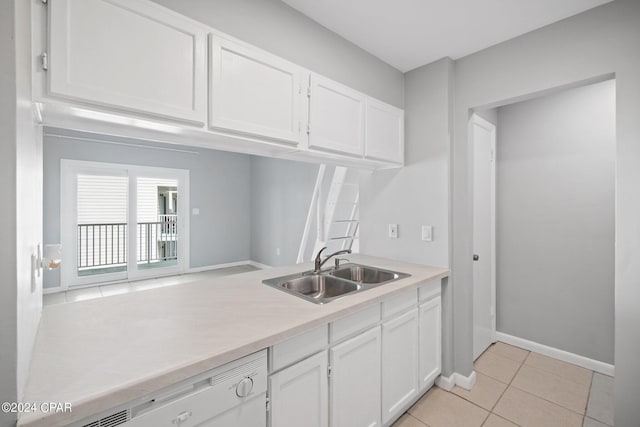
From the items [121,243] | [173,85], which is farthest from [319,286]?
[121,243]

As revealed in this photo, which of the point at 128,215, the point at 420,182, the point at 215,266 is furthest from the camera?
the point at 215,266

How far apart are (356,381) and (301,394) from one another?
1.26ft

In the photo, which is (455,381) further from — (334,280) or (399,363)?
(334,280)

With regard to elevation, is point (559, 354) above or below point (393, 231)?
below

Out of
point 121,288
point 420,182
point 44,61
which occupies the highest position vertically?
point 44,61

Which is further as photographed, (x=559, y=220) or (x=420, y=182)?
(x=559, y=220)

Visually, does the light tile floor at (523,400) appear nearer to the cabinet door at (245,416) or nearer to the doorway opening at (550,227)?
the doorway opening at (550,227)

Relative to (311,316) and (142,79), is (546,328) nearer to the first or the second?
(311,316)

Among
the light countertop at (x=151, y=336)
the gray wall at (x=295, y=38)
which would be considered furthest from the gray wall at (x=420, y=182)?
the light countertop at (x=151, y=336)

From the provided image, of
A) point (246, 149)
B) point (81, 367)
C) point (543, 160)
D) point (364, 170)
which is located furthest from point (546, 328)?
point (81, 367)

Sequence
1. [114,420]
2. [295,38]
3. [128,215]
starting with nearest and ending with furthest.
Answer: [114,420] < [295,38] < [128,215]

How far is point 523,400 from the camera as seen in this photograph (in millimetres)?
2006

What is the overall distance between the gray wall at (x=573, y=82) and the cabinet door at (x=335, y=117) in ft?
2.73

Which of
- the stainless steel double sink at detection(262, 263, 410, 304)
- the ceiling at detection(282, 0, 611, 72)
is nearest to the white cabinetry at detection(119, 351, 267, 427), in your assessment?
the stainless steel double sink at detection(262, 263, 410, 304)
